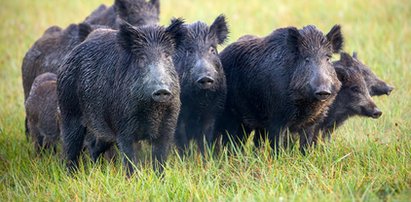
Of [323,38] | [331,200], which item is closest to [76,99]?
[323,38]

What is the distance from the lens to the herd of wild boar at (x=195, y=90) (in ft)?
22.2

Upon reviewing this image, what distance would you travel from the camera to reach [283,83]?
750cm

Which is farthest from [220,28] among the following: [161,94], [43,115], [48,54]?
[48,54]

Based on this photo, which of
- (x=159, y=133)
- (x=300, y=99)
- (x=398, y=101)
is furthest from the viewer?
(x=398, y=101)

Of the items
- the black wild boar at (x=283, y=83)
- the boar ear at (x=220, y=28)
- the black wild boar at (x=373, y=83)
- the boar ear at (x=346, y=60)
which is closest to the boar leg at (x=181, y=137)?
the black wild boar at (x=283, y=83)

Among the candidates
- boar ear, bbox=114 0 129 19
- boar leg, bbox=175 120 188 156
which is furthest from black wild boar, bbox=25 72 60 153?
boar ear, bbox=114 0 129 19

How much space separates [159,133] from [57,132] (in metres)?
2.19

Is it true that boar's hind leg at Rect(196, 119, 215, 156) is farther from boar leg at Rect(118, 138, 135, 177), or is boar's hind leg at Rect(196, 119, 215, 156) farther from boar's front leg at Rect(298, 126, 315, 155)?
boar leg at Rect(118, 138, 135, 177)

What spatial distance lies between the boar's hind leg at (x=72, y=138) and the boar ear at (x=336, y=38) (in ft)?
8.84

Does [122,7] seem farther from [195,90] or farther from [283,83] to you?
[283,83]

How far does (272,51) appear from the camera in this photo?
7.77m

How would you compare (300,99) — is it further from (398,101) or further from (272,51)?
(398,101)

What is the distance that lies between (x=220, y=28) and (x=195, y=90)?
32.3 inches

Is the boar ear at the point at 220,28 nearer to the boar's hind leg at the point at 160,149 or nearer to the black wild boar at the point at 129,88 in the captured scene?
the black wild boar at the point at 129,88
